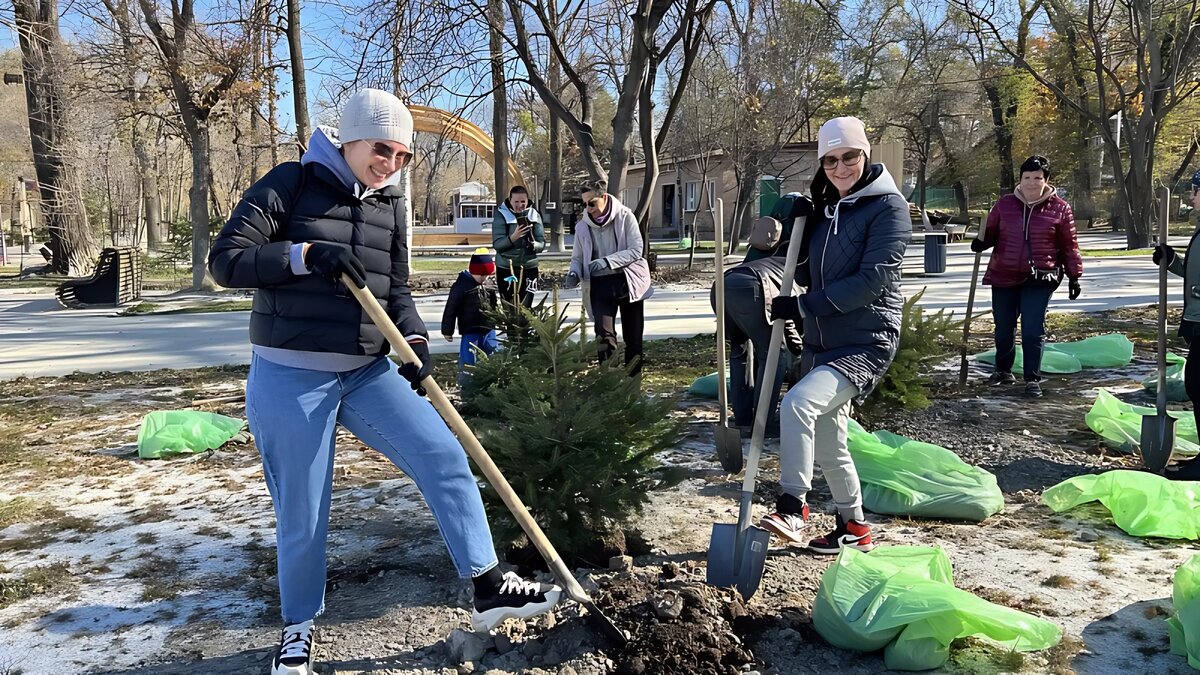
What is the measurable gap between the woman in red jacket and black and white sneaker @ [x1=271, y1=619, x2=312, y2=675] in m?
5.31

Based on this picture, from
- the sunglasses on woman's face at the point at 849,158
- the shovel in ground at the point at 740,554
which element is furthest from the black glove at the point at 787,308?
the shovel in ground at the point at 740,554

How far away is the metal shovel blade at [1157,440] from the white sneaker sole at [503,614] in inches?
139

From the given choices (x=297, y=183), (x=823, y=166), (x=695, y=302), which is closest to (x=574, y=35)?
(x=695, y=302)

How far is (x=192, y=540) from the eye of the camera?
4.06m

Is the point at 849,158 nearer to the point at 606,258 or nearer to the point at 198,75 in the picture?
the point at 606,258

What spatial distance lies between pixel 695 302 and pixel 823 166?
9.86 metres

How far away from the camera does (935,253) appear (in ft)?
57.2

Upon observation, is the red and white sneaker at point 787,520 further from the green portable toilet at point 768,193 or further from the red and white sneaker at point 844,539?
the green portable toilet at point 768,193

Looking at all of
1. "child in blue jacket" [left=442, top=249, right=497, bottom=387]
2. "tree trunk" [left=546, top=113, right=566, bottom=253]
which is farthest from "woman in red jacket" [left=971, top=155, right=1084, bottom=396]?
"tree trunk" [left=546, top=113, right=566, bottom=253]

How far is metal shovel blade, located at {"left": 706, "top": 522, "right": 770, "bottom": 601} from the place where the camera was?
318 centimetres

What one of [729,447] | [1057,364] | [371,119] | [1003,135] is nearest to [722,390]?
[729,447]

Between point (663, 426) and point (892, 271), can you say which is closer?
point (892, 271)

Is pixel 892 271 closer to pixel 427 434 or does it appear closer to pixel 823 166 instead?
pixel 823 166

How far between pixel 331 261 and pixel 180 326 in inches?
404
